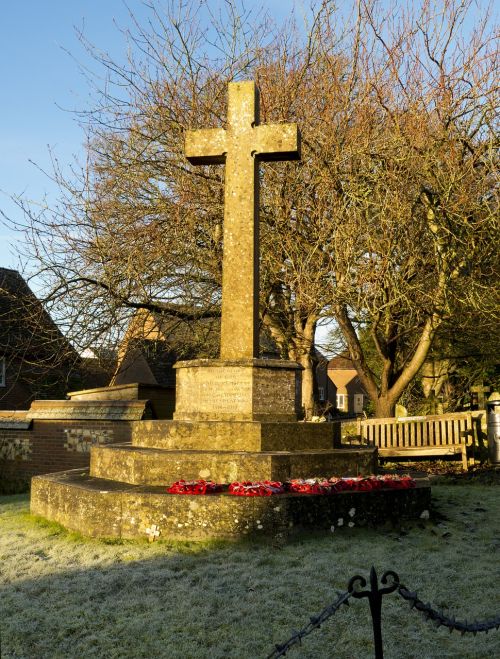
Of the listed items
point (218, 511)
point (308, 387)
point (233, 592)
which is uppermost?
point (308, 387)

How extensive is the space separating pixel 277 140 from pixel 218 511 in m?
4.51

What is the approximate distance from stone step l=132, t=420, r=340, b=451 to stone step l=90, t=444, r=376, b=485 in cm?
17

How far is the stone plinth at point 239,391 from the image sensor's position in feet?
24.4

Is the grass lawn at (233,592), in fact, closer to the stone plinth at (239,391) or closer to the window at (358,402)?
the stone plinth at (239,391)

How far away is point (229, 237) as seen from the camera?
7.86 meters

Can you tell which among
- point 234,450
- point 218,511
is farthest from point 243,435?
point 218,511

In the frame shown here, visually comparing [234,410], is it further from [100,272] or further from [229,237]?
[100,272]

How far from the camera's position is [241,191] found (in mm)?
7945

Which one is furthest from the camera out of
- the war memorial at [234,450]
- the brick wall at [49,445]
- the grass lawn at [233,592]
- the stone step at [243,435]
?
the brick wall at [49,445]

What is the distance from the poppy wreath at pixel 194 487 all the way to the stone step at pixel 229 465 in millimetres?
391

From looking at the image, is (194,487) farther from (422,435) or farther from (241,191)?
(422,435)

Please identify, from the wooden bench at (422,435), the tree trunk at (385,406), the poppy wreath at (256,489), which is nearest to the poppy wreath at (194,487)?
the poppy wreath at (256,489)

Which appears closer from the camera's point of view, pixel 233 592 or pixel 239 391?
pixel 233 592

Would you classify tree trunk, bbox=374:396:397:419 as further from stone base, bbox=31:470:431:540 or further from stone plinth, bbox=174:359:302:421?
stone base, bbox=31:470:431:540
